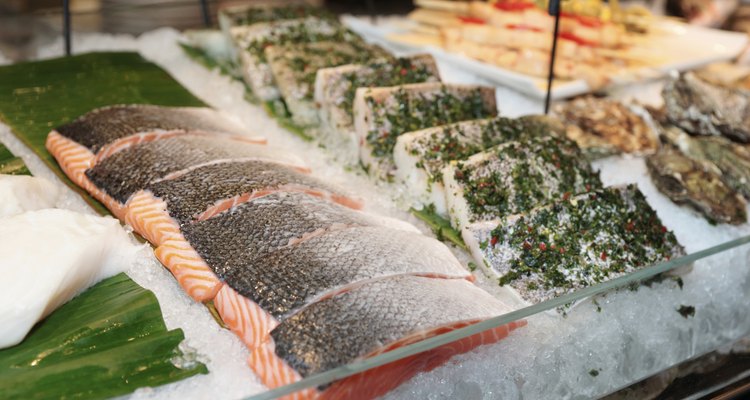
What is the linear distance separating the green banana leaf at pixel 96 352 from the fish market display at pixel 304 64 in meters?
1.71

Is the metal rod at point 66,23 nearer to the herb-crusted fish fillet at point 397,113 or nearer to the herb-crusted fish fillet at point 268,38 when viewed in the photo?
the herb-crusted fish fillet at point 268,38

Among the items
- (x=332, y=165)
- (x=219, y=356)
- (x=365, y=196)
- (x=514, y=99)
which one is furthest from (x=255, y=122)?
(x=219, y=356)

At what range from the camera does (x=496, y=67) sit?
4660 millimetres

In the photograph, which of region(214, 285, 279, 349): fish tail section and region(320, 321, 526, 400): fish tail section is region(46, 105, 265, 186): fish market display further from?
region(320, 321, 526, 400): fish tail section

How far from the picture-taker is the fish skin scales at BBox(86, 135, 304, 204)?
2885 mm

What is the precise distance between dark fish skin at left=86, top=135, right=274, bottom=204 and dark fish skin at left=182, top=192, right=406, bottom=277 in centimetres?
44

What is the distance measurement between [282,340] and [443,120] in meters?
1.81

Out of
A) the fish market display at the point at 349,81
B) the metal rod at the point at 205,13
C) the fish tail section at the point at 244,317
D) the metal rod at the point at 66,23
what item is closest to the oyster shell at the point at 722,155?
the fish market display at the point at 349,81

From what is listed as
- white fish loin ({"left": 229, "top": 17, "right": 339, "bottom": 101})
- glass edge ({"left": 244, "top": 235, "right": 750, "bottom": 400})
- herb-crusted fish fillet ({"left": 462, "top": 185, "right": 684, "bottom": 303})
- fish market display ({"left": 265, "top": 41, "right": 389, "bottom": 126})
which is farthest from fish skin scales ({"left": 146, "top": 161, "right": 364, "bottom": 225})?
white fish loin ({"left": 229, "top": 17, "right": 339, "bottom": 101})

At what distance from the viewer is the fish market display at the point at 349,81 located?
3676 mm

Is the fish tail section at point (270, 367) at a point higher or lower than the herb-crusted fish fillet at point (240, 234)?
lower

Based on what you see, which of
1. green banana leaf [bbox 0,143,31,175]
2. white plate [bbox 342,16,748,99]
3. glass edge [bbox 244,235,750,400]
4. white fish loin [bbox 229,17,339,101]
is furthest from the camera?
white plate [bbox 342,16,748,99]

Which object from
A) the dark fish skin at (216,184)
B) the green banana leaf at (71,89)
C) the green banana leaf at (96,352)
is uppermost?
the green banana leaf at (71,89)

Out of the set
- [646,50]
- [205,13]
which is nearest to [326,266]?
[205,13]
